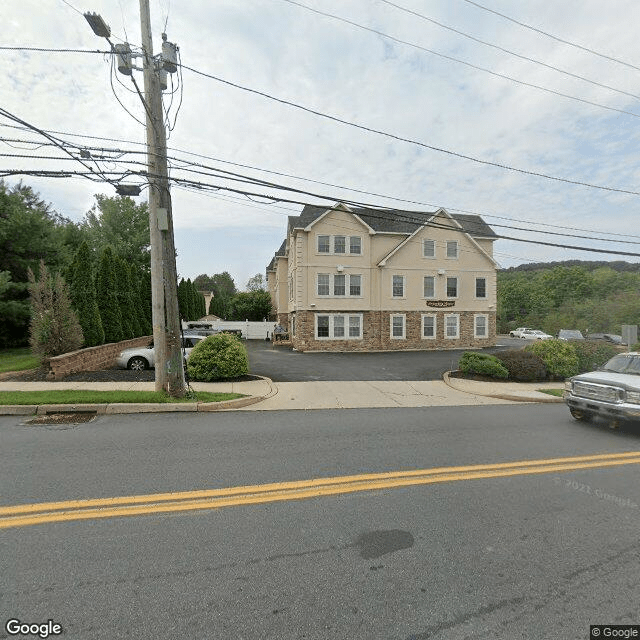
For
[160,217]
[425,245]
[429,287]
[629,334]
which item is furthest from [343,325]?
[160,217]

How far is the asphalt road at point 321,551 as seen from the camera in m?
2.48

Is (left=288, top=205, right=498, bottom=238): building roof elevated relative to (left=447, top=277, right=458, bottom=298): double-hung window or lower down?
elevated

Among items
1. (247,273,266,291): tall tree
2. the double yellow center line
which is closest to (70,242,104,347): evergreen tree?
the double yellow center line

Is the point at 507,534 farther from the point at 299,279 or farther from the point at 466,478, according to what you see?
the point at 299,279

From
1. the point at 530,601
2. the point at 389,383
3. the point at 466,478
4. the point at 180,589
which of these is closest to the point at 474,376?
the point at 389,383

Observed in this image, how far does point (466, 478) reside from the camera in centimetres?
491

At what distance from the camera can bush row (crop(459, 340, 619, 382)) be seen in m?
14.7

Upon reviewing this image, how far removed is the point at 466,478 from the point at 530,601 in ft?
7.35

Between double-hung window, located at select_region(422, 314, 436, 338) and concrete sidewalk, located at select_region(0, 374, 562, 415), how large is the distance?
44.7 feet

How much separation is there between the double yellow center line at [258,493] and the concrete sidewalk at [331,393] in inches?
185

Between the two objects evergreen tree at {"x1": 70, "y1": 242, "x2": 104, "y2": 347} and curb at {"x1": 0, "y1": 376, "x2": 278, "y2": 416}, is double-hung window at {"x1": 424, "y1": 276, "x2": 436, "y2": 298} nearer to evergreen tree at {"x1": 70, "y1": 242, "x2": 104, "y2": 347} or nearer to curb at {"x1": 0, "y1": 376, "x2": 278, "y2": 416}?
evergreen tree at {"x1": 70, "y1": 242, "x2": 104, "y2": 347}

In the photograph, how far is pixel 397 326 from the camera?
27.1 m

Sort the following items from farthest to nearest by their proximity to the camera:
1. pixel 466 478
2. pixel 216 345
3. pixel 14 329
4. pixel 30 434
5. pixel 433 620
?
pixel 14 329 < pixel 216 345 < pixel 30 434 < pixel 466 478 < pixel 433 620

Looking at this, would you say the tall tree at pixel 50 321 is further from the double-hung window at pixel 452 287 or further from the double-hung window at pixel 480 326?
the double-hung window at pixel 480 326
